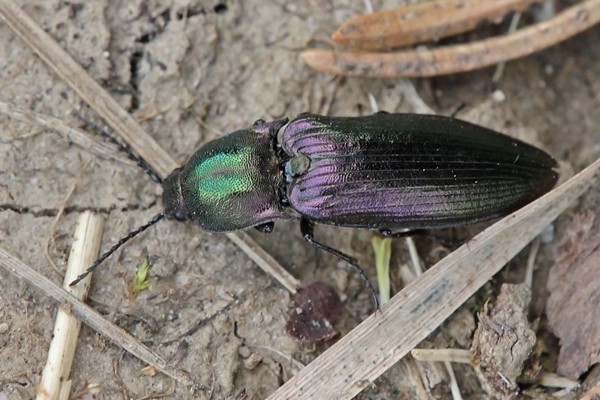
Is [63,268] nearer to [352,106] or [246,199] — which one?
[246,199]

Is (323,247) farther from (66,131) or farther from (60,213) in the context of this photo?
(66,131)

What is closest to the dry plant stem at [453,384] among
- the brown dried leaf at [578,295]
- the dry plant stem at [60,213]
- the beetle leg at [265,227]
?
the brown dried leaf at [578,295]

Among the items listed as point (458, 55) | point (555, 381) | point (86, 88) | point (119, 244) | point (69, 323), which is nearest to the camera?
point (69, 323)

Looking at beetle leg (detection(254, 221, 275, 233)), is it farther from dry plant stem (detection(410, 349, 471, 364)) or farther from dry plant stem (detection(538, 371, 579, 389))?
dry plant stem (detection(538, 371, 579, 389))

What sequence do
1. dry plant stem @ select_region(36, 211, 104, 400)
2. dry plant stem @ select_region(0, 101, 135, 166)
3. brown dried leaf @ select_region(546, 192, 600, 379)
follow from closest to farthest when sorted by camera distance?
dry plant stem @ select_region(36, 211, 104, 400)
brown dried leaf @ select_region(546, 192, 600, 379)
dry plant stem @ select_region(0, 101, 135, 166)

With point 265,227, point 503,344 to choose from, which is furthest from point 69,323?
point 503,344

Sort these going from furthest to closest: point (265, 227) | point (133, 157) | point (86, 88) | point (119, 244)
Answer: point (86, 88) → point (133, 157) → point (265, 227) → point (119, 244)

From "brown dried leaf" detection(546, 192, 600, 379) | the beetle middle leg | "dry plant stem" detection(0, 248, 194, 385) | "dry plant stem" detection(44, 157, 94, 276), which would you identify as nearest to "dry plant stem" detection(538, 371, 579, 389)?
"brown dried leaf" detection(546, 192, 600, 379)

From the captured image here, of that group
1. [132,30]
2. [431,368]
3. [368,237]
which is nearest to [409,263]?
[368,237]
